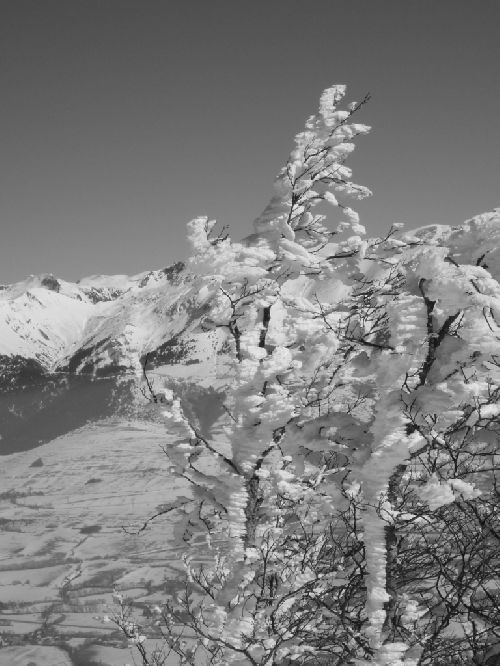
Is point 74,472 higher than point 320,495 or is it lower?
higher

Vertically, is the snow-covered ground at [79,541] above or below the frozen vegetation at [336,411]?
above

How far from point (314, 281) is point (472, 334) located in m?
2.40

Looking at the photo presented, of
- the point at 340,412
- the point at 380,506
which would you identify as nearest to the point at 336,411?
the point at 340,412

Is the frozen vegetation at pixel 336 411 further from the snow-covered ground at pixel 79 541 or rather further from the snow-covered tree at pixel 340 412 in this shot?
the snow-covered ground at pixel 79 541

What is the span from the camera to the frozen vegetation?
368cm

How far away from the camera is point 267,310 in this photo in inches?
195

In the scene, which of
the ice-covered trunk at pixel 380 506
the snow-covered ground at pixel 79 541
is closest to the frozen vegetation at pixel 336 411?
the ice-covered trunk at pixel 380 506

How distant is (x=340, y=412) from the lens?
169 inches

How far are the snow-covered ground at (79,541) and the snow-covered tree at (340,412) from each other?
87.5 feet

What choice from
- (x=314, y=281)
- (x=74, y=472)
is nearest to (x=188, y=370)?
(x=74, y=472)

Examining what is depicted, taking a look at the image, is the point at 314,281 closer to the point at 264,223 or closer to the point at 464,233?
the point at 264,223

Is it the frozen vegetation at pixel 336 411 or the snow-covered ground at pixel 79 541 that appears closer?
the frozen vegetation at pixel 336 411

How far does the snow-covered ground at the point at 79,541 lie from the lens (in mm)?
47125

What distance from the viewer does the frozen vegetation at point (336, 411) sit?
3.68 metres
